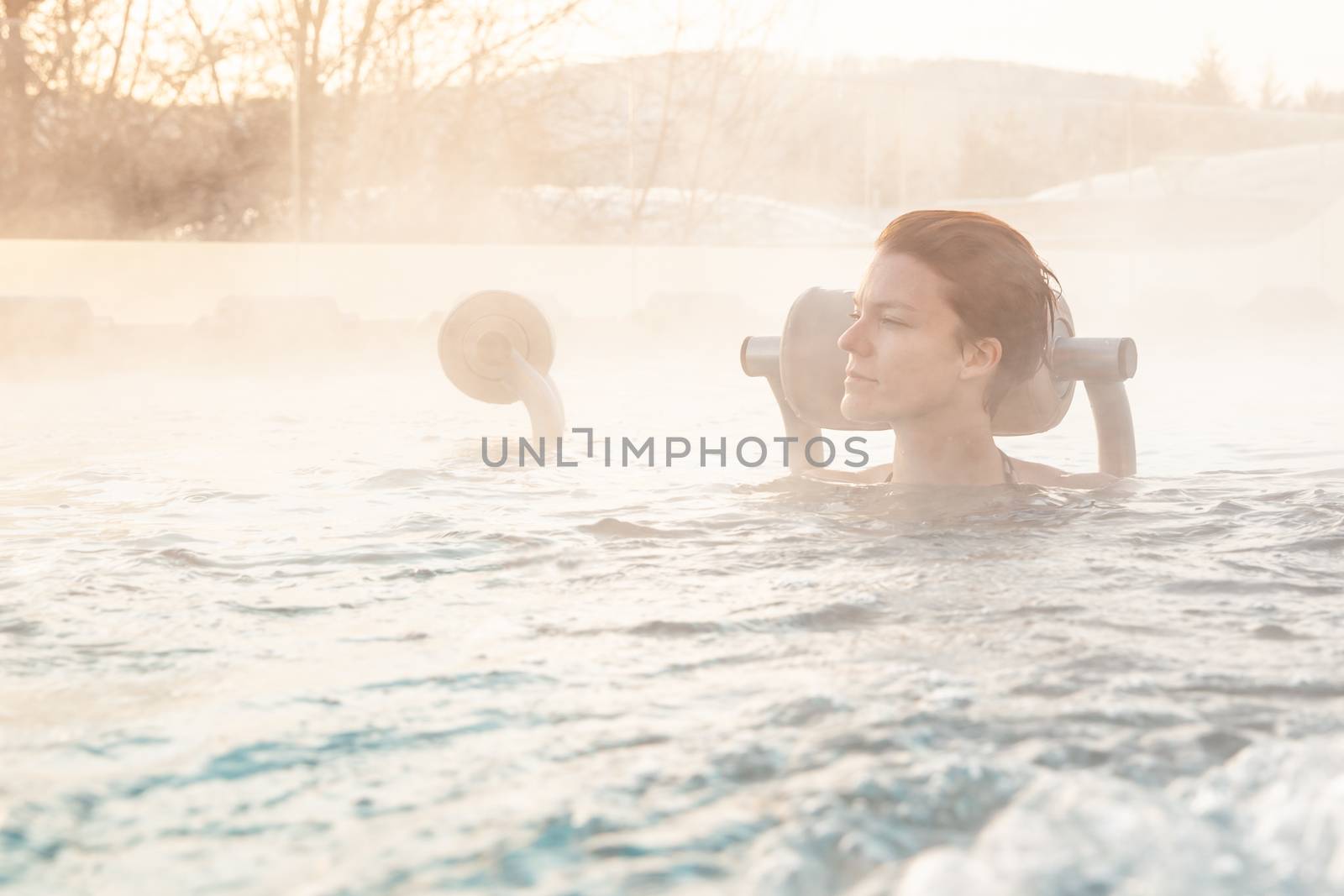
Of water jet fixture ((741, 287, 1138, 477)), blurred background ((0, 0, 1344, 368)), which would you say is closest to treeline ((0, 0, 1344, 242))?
blurred background ((0, 0, 1344, 368))

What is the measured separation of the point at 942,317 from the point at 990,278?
0.12m

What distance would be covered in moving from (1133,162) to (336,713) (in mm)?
13811

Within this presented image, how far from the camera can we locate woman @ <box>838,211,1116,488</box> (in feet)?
9.57

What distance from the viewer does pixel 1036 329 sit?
297cm

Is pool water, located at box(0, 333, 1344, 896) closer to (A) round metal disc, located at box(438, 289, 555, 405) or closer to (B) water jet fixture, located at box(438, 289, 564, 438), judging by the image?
(B) water jet fixture, located at box(438, 289, 564, 438)

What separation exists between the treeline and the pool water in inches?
293

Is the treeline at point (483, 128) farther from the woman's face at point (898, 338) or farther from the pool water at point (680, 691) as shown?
the woman's face at point (898, 338)

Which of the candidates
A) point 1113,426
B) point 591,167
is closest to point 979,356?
point 1113,426

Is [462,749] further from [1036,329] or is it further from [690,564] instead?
[1036,329]

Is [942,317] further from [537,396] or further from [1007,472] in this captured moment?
[537,396]

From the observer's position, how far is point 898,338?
9.64 feet

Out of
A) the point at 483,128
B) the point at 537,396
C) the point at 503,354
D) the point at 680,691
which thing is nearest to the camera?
the point at 680,691

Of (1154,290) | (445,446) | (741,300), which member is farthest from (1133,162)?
(445,446)

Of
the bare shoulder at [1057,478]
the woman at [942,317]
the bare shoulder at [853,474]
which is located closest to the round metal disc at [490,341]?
the bare shoulder at [853,474]
